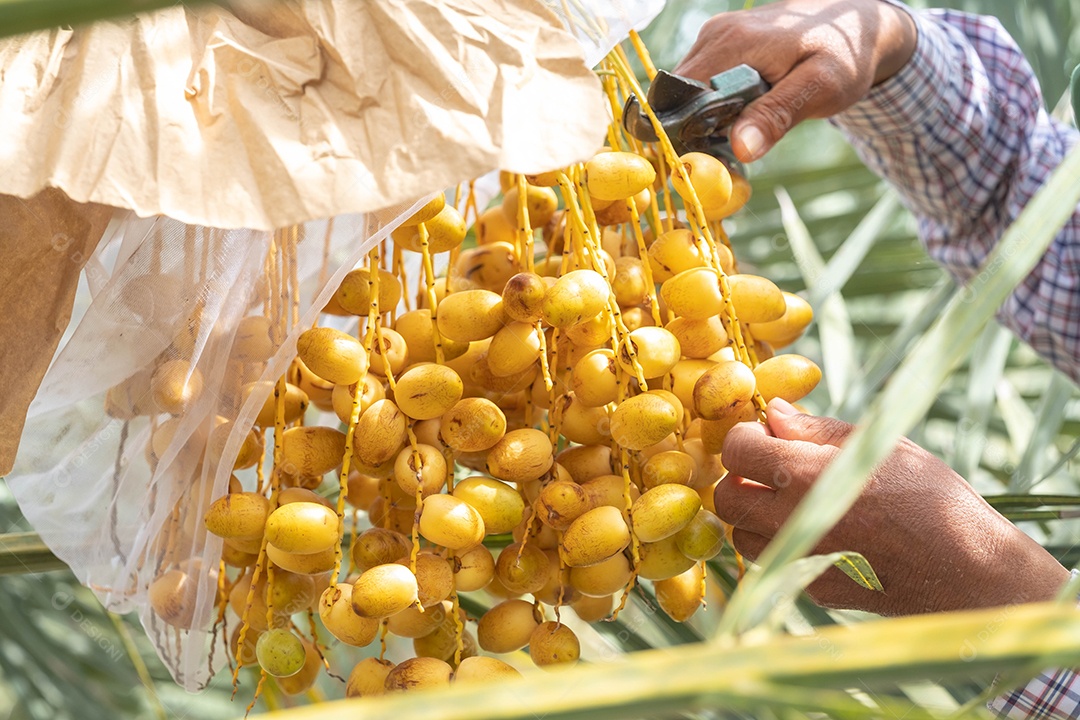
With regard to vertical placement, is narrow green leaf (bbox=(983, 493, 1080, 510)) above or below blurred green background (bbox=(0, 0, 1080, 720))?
above

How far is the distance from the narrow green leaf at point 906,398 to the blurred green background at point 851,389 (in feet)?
1.82

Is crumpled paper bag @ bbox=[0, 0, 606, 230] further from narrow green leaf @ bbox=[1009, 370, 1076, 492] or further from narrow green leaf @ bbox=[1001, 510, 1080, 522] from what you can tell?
→ narrow green leaf @ bbox=[1009, 370, 1076, 492]

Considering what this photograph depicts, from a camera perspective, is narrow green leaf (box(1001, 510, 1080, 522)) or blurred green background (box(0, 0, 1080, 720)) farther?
blurred green background (box(0, 0, 1080, 720))

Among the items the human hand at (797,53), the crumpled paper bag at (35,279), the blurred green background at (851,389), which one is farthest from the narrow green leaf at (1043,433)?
the crumpled paper bag at (35,279)

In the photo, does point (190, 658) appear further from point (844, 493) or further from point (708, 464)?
point (844, 493)

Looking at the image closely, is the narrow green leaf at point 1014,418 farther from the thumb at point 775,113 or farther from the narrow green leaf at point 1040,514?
the thumb at point 775,113

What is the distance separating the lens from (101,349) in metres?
0.59

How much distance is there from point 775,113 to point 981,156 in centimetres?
51

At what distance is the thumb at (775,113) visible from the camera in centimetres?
74

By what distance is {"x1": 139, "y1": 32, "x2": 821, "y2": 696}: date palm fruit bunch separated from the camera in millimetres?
560

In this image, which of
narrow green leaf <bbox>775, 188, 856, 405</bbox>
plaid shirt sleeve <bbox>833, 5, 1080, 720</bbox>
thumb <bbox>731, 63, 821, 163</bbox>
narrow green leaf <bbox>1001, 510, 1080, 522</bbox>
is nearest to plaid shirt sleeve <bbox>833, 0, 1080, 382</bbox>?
plaid shirt sleeve <bbox>833, 5, 1080, 720</bbox>

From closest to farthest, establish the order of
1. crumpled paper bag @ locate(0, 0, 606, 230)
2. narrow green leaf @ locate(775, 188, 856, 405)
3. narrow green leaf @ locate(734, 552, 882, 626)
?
narrow green leaf @ locate(734, 552, 882, 626)
crumpled paper bag @ locate(0, 0, 606, 230)
narrow green leaf @ locate(775, 188, 856, 405)

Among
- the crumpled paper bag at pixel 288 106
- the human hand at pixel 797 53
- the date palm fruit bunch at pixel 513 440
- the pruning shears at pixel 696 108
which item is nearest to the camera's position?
the crumpled paper bag at pixel 288 106

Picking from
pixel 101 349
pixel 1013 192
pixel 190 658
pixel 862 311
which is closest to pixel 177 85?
pixel 101 349
